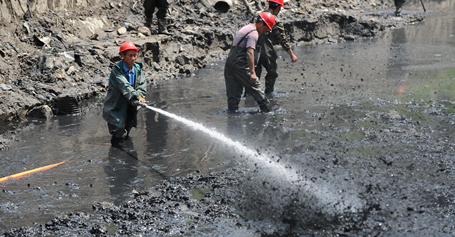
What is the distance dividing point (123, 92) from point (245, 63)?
244 cm

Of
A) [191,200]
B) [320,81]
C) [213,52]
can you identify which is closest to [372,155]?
[191,200]

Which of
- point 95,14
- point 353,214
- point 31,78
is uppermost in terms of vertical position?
point 95,14

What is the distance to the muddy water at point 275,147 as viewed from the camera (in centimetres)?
468

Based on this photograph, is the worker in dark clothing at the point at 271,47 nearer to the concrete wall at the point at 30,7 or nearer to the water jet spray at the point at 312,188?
the water jet spray at the point at 312,188

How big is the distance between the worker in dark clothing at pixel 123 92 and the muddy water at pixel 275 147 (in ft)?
1.22

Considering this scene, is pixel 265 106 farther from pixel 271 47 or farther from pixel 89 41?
pixel 89 41

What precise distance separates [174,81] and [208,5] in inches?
248

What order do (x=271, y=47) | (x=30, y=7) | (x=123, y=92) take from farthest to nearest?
(x=30, y=7) < (x=271, y=47) < (x=123, y=92)

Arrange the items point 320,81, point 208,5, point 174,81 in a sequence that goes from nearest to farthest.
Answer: point 320,81 → point 174,81 → point 208,5

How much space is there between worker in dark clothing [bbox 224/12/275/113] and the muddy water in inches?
14.0

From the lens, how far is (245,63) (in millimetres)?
7727

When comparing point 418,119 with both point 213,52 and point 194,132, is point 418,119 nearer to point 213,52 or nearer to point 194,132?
point 194,132

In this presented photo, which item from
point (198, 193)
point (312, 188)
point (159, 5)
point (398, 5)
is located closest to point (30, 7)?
point (159, 5)

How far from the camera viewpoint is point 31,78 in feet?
29.7
